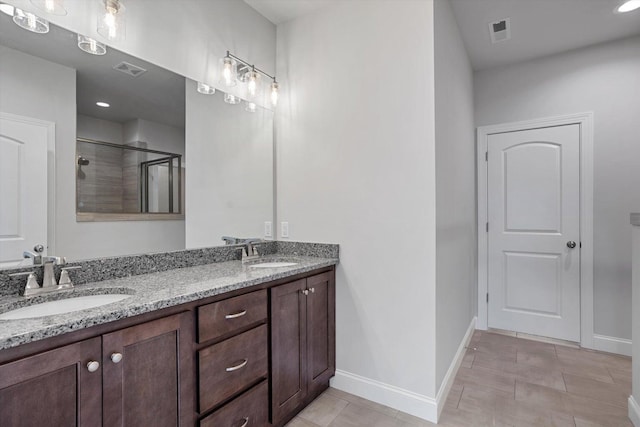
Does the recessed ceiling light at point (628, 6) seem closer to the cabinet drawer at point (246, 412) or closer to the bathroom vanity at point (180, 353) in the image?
the bathroom vanity at point (180, 353)

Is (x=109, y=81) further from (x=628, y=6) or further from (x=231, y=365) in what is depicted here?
(x=628, y=6)

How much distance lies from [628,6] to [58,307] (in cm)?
391

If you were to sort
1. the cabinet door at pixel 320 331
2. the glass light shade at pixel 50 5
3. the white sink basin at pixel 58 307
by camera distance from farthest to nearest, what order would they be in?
1. the cabinet door at pixel 320 331
2. the glass light shade at pixel 50 5
3. the white sink basin at pixel 58 307

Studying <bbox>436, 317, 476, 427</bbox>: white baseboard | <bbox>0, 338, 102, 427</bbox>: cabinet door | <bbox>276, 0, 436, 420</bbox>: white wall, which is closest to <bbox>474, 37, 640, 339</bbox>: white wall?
<bbox>436, 317, 476, 427</bbox>: white baseboard

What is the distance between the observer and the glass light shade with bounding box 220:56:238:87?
7.05 ft

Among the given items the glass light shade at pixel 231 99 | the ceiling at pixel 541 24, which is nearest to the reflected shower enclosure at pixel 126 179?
the glass light shade at pixel 231 99

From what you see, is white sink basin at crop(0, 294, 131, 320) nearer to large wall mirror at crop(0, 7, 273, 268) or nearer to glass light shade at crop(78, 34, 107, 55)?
large wall mirror at crop(0, 7, 273, 268)

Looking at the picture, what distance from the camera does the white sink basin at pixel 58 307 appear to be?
113cm

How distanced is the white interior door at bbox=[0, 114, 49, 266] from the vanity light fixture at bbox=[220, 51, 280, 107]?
1.12 meters

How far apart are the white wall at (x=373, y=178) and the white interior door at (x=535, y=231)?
1862mm

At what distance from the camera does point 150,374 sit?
3.80ft

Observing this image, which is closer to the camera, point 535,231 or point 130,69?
point 130,69

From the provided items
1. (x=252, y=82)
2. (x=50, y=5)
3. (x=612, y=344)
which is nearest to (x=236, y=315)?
(x=50, y=5)

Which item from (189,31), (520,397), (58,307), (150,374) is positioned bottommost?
(520,397)
